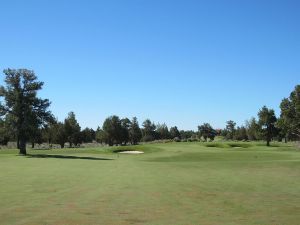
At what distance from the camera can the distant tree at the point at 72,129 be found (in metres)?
140

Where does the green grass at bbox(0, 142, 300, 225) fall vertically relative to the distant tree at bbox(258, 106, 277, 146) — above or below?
below

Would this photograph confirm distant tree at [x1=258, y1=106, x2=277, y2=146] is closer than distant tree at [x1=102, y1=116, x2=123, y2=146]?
Yes

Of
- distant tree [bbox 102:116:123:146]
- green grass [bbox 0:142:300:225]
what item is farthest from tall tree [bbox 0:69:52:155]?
distant tree [bbox 102:116:123:146]

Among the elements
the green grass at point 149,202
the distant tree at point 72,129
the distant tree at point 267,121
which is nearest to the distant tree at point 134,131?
the distant tree at point 72,129

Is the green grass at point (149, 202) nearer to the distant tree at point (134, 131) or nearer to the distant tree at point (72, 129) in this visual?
the distant tree at point (72, 129)

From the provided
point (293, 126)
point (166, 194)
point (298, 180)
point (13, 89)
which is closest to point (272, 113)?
point (293, 126)

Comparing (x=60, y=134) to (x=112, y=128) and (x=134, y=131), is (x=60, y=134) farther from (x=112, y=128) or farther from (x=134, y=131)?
(x=134, y=131)

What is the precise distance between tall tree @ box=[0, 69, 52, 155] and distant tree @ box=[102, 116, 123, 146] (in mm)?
85984

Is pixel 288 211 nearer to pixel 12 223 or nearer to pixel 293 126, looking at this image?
pixel 12 223

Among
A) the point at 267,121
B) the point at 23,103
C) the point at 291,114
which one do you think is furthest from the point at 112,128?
the point at 23,103

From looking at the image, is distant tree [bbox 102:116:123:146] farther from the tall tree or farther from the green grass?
the green grass

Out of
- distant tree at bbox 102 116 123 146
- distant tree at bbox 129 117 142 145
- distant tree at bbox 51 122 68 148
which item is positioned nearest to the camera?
distant tree at bbox 51 122 68 148

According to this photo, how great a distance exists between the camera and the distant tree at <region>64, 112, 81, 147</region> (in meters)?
140

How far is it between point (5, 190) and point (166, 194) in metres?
7.56
